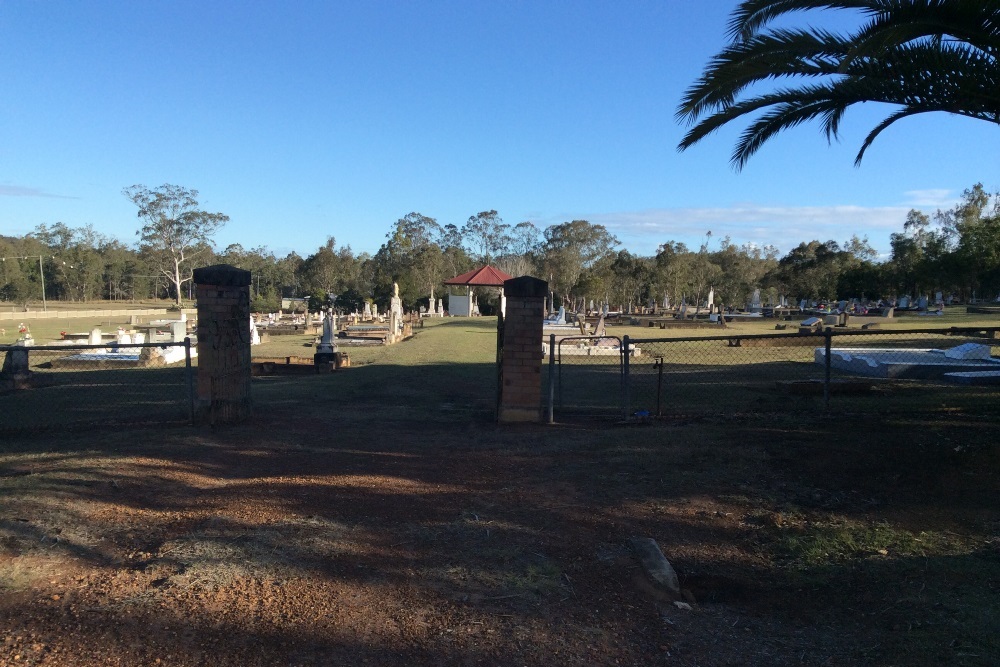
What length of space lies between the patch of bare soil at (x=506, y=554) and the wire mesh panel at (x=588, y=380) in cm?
304

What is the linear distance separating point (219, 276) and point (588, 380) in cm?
820

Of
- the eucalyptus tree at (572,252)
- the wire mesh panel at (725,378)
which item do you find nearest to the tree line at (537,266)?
the eucalyptus tree at (572,252)

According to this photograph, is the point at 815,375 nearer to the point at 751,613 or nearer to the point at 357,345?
the point at 751,613

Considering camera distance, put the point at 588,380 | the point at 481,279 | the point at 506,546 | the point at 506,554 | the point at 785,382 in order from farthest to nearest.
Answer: the point at 481,279 < the point at 588,380 < the point at 785,382 < the point at 506,546 < the point at 506,554

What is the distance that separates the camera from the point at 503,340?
880 centimetres

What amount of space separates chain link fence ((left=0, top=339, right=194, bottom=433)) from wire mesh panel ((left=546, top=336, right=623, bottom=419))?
527cm

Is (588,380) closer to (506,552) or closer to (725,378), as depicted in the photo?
(725,378)

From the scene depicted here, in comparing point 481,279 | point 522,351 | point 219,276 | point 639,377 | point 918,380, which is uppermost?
point 481,279

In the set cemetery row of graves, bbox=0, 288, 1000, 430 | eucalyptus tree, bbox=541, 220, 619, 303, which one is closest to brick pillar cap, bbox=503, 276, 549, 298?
cemetery row of graves, bbox=0, 288, 1000, 430

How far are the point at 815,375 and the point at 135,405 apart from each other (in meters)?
12.5

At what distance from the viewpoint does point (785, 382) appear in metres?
12.3

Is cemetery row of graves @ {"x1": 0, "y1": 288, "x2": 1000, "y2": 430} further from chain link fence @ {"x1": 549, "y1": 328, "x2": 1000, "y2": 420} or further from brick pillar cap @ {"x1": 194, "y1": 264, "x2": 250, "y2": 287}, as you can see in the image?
brick pillar cap @ {"x1": 194, "y1": 264, "x2": 250, "y2": 287}

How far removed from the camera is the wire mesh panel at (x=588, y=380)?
10.2 metres

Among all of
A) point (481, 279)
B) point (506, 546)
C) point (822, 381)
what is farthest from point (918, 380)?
point (481, 279)
